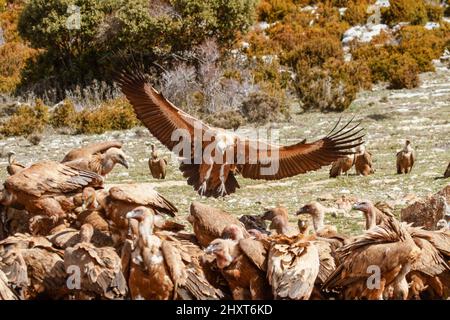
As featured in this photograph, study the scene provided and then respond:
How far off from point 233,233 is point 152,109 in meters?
3.73

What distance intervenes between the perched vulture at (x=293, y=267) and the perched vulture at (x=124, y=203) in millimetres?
1431

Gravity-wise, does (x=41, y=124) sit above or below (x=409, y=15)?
below

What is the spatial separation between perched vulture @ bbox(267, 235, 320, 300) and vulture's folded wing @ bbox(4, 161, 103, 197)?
2.49 metres

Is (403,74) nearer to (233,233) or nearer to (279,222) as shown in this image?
(279,222)

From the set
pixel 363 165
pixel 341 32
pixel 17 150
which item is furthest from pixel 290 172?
pixel 341 32

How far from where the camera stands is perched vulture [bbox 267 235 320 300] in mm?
6023

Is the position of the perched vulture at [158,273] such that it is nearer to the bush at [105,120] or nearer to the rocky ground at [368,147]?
the rocky ground at [368,147]

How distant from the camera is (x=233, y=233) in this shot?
680 centimetres

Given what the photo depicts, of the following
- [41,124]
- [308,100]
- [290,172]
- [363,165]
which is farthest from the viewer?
[308,100]

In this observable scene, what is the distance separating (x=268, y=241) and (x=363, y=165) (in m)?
7.71

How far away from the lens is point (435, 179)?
1270 centimetres

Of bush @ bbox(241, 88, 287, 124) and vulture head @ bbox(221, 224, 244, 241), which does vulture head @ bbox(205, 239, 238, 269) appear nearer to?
vulture head @ bbox(221, 224, 244, 241)
